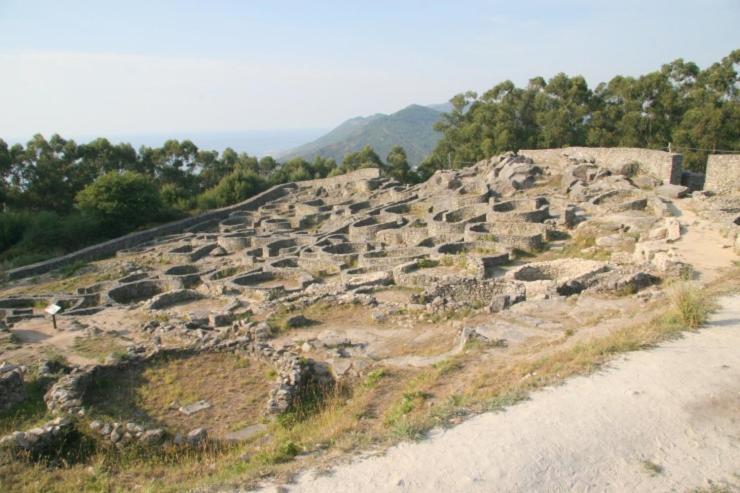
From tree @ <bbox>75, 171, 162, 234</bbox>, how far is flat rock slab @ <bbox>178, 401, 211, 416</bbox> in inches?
967

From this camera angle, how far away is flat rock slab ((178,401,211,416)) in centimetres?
867

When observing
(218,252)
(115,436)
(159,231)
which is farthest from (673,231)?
(159,231)

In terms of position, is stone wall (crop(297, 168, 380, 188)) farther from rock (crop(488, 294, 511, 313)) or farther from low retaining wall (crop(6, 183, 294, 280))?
rock (crop(488, 294, 511, 313))

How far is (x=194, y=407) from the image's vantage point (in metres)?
8.80

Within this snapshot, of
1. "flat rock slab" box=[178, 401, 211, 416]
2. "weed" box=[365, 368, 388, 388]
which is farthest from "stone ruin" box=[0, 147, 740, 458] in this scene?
"flat rock slab" box=[178, 401, 211, 416]

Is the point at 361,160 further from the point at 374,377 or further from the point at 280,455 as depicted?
the point at 280,455

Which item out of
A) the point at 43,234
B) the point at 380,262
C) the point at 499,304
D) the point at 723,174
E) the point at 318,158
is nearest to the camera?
the point at 499,304

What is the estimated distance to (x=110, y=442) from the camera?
7.48 meters

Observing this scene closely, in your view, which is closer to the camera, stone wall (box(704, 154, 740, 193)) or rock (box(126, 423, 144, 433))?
rock (box(126, 423, 144, 433))

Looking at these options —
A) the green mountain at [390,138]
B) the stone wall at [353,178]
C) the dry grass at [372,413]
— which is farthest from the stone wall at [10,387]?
the green mountain at [390,138]

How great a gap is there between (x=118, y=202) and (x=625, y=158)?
2703cm

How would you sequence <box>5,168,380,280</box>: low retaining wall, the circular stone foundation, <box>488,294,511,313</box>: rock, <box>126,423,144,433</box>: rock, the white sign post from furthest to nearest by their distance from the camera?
<box>5,168,380,280</box>: low retaining wall, the white sign post, <box>488,294,511,313</box>: rock, the circular stone foundation, <box>126,423,144,433</box>: rock

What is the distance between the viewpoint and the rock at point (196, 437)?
7.47 m

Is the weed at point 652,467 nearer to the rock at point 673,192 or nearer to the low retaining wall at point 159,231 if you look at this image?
the rock at point 673,192
